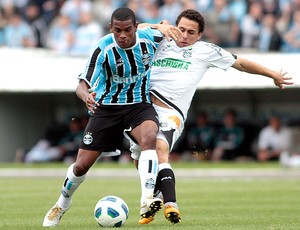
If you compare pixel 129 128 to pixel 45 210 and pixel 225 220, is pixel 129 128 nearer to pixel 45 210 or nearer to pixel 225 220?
pixel 225 220

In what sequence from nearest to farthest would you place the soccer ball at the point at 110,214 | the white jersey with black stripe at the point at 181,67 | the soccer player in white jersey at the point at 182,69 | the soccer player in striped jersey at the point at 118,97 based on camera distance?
the soccer ball at the point at 110,214
the soccer player in striped jersey at the point at 118,97
the soccer player in white jersey at the point at 182,69
the white jersey with black stripe at the point at 181,67

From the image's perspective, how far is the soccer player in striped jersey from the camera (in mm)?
10328

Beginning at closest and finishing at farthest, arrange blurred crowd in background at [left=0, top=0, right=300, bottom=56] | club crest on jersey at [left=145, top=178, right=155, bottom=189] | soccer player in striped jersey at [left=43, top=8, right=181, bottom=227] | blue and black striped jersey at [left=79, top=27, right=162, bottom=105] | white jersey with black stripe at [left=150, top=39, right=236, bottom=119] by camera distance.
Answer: club crest on jersey at [left=145, top=178, right=155, bottom=189], soccer player in striped jersey at [left=43, top=8, right=181, bottom=227], blue and black striped jersey at [left=79, top=27, right=162, bottom=105], white jersey with black stripe at [left=150, top=39, right=236, bottom=119], blurred crowd in background at [left=0, top=0, right=300, bottom=56]

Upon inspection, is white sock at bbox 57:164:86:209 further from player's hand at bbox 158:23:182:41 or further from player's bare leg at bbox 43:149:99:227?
player's hand at bbox 158:23:182:41

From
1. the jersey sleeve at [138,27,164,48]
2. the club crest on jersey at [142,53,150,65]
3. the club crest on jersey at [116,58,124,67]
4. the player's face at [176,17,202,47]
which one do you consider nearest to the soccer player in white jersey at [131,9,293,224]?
the player's face at [176,17,202,47]

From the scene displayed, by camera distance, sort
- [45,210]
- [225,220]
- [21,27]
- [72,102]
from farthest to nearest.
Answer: [72,102]
[21,27]
[45,210]
[225,220]

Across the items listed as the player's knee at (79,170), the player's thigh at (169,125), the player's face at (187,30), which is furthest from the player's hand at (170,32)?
the player's knee at (79,170)

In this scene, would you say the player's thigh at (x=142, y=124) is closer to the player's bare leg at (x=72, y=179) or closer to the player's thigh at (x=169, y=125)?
the player's thigh at (x=169, y=125)

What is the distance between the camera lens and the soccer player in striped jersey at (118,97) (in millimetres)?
10328

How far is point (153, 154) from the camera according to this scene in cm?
1020

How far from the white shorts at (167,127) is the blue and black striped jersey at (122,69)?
0.38 meters

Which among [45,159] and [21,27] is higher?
[21,27]

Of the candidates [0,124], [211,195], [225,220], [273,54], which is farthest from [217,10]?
[225,220]

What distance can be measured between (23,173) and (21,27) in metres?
6.27
